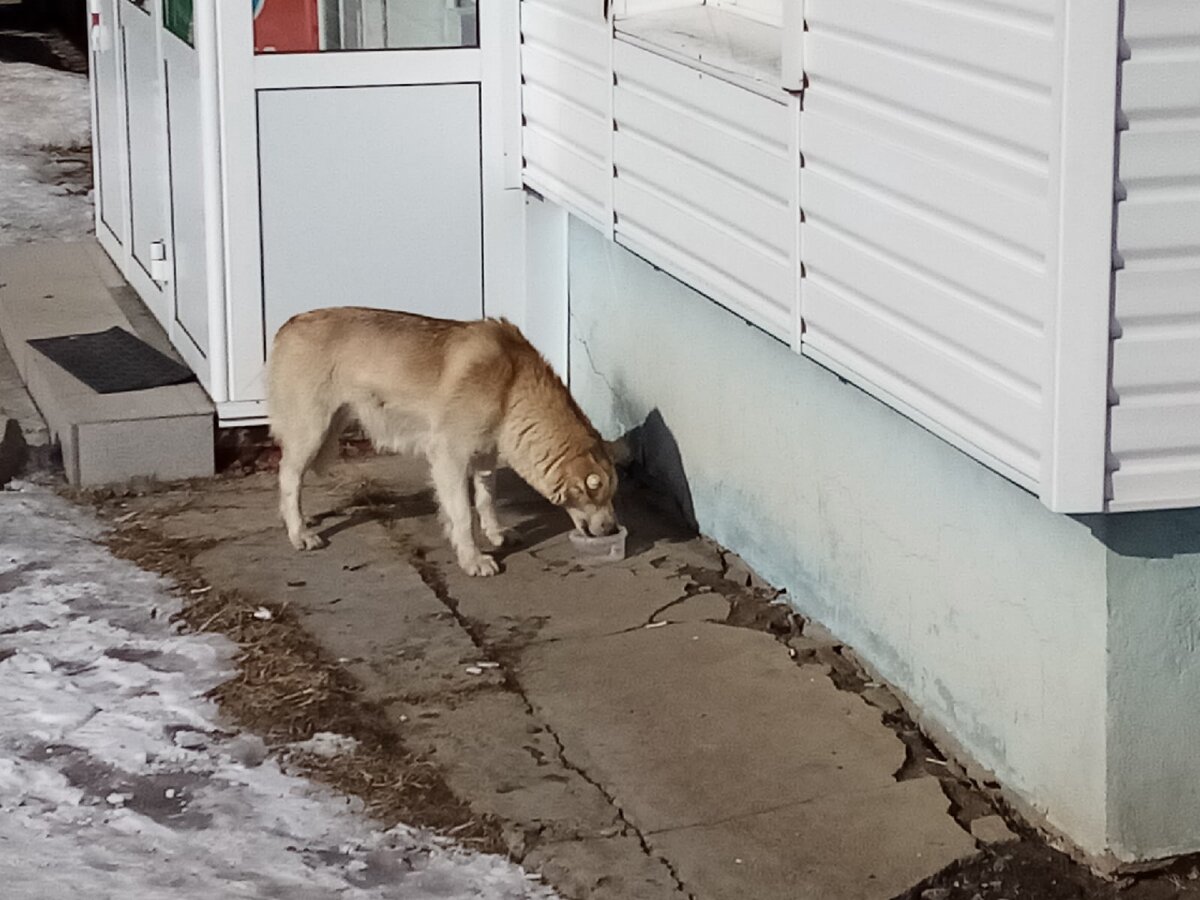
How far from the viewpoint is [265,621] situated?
20.4 ft

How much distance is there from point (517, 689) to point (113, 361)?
3304 mm

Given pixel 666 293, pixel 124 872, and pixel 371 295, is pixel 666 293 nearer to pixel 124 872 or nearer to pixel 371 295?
pixel 371 295

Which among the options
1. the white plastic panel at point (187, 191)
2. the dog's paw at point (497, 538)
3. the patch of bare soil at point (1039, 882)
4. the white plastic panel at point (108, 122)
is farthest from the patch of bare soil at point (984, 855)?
the white plastic panel at point (108, 122)

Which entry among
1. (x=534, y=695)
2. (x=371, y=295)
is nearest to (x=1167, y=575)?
(x=534, y=695)

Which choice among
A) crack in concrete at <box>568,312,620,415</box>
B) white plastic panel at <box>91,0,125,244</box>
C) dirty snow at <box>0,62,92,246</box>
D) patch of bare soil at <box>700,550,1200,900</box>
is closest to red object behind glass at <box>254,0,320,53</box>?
crack in concrete at <box>568,312,620,415</box>

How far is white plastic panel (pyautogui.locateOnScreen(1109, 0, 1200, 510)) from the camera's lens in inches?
160

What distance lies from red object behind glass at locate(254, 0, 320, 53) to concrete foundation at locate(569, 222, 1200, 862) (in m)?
1.46

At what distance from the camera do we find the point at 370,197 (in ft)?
25.4

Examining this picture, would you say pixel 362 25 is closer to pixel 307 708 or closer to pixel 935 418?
pixel 307 708

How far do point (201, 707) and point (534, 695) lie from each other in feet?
2.99

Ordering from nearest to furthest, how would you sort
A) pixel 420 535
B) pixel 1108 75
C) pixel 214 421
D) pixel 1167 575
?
1. pixel 1108 75
2. pixel 1167 575
3. pixel 420 535
4. pixel 214 421

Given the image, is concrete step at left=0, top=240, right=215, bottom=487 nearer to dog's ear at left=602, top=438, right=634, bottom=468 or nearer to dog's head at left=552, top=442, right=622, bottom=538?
dog's ear at left=602, top=438, right=634, bottom=468

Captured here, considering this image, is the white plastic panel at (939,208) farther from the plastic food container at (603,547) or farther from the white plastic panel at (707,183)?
the plastic food container at (603,547)

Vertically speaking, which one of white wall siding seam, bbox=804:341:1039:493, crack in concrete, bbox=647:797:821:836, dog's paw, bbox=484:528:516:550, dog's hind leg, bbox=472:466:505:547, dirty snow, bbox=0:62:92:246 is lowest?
crack in concrete, bbox=647:797:821:836
